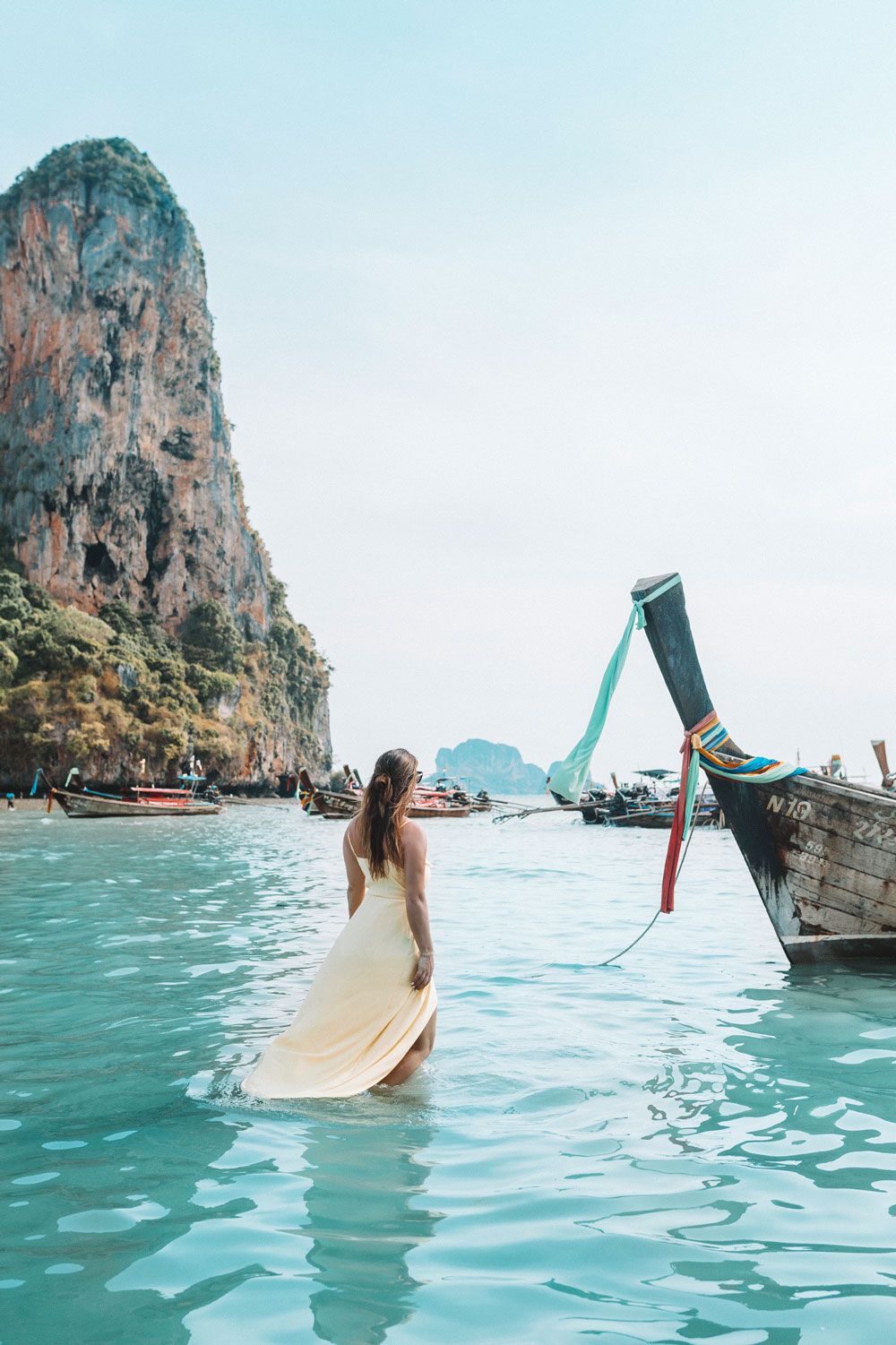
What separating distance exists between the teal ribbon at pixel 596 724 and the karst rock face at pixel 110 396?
187 feet

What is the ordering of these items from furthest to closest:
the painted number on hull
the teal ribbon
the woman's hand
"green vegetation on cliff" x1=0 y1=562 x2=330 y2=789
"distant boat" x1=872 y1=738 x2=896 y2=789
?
"green vegetation on cliff" x1=0 y1=562 x2=330 y2=789
"distant boat" x1=872 y1=738 x2=896 y2=789
the painted number on hull
the teal ribbon
the woman's hand

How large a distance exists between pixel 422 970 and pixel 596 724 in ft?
9.56

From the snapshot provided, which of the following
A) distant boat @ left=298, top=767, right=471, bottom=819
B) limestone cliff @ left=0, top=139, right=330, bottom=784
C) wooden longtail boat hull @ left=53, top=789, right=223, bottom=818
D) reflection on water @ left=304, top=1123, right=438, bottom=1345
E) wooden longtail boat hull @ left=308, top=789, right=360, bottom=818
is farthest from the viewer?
limestone cliff @ left=0, top=139, right=330, bottom=784

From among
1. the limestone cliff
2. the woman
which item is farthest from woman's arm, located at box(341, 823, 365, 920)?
the limestone cliff

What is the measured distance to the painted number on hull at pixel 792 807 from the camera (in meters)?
7.44

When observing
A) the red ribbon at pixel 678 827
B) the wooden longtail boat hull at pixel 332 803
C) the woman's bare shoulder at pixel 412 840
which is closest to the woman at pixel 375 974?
the woman's bare shoulder at pixel 412 840

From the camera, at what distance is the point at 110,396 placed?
63.2 meters

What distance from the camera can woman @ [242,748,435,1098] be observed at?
4.21 m

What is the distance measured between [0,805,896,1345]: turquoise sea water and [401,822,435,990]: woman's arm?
600 millimetres

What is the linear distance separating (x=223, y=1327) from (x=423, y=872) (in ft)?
6.71

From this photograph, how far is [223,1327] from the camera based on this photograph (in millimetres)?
2410

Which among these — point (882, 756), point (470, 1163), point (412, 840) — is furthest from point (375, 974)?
point (882, 756)

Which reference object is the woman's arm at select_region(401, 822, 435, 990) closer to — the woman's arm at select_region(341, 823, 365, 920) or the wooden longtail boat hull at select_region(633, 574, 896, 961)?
the woman's arm at select_region(341, 823, 365, 920)

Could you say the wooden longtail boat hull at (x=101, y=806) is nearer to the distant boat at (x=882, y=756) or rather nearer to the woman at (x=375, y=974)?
the distant boat at (x=882, y=756)
